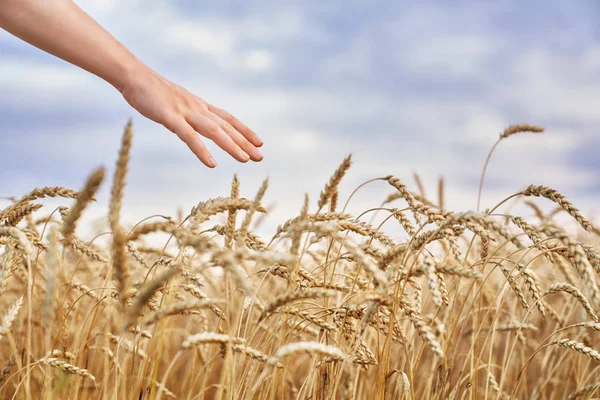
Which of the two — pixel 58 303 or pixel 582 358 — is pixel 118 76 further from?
pixel 582 358

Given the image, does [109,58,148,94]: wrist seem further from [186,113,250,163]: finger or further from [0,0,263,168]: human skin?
[186,113,250,163]: finger

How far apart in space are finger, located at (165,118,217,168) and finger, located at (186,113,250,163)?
9 centimetres

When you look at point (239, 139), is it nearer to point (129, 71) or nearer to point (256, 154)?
point (256, 154)

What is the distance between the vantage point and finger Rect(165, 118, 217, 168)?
3.07 meters

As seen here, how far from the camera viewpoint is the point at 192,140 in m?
3.10

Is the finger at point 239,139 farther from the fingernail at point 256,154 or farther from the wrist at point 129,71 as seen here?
the wrist at point 129,71

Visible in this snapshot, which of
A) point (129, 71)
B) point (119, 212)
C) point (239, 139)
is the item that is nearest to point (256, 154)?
point (239, 139)

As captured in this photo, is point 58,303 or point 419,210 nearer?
point 419,210

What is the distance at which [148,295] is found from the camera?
4.14 ft

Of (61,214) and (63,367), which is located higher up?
(61,214)

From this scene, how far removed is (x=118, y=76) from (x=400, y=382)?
7.36ft

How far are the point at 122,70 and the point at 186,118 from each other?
442 millimetres

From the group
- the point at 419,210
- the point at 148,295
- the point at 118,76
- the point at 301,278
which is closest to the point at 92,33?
the point at 118,76

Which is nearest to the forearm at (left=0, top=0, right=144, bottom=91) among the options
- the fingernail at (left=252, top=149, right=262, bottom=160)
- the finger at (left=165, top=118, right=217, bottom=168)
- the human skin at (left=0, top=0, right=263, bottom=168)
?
the human skin at (left=0, top=0, right=263, bottom=168)
